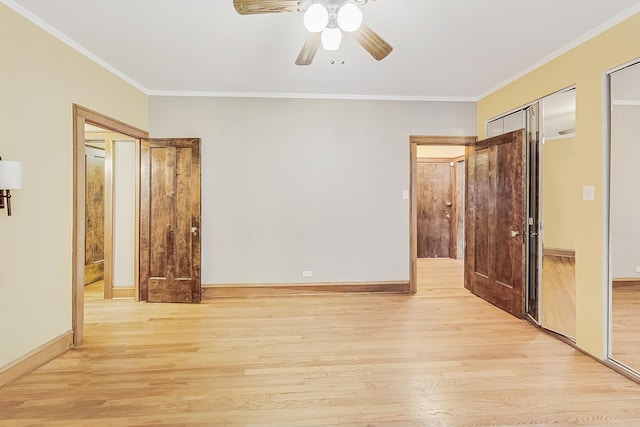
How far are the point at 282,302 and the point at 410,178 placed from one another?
2437 mm

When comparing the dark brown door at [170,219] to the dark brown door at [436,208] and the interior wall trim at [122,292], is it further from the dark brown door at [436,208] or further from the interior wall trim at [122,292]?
the dark brown door at [436,208]

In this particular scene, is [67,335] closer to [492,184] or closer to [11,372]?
[11,372]

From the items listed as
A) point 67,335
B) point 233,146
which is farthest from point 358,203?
point 67,335

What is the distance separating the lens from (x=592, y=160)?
8.86 feet

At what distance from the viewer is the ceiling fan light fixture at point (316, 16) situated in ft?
6.18

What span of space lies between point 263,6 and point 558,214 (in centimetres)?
336

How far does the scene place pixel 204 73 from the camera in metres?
3.67

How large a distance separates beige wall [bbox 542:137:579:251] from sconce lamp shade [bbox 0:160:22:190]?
4479 mm

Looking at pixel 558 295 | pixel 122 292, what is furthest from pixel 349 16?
pixel 122 292

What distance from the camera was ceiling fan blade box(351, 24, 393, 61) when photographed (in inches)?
86.7

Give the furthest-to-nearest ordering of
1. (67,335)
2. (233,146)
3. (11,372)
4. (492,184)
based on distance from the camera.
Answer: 1. (233,146)
2. (492,184)
3. (67,335)
4. (11,372)

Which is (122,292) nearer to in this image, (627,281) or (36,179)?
(36,179)

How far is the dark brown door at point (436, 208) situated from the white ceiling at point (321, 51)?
3.63 metres

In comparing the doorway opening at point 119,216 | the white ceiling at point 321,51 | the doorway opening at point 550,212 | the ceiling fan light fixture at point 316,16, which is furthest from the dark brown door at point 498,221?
the doorway opening at point 119,216
